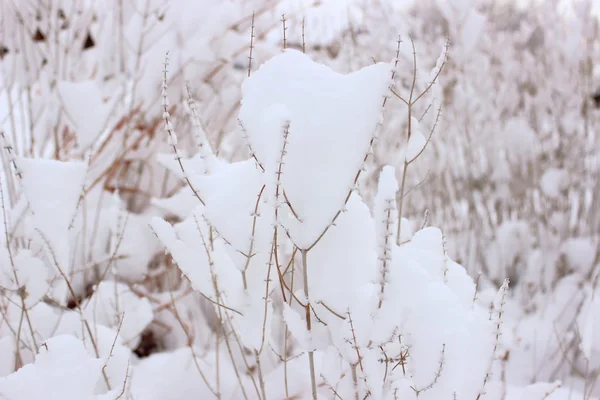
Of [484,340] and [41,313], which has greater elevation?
[484,340]

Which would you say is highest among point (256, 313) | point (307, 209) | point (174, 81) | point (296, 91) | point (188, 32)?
point (188, 32)

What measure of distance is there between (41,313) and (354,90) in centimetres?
79

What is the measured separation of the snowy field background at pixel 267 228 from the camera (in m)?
0.54

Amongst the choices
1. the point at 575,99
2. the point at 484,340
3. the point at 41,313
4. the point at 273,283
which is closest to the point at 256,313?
the point at 273,283

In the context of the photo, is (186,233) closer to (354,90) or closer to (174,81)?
(354,90)

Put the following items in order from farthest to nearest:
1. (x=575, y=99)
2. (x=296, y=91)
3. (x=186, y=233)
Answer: (x=575, y=99), (x=186, y=233), (x=296, y=91)

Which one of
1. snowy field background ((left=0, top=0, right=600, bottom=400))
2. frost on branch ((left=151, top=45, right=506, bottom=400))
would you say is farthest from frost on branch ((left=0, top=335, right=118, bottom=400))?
frost on branch ((left=151, top=45, right=506, bottom=400))

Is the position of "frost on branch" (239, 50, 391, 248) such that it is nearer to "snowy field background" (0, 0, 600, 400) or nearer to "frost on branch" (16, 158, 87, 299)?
"snowy field background" (0, 0, 600, 400)

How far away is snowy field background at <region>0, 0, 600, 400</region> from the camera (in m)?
0.54

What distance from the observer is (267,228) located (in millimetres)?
594

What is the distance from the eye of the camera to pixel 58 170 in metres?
0.78

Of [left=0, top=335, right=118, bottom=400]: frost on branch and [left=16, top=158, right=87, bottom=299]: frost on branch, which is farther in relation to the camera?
[left=16, top=158, right=87, bottom=299]: frost on branch

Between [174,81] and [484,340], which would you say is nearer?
[484,340]

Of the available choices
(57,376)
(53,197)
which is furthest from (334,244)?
(53,197)
